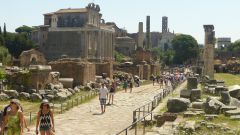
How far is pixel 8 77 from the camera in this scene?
27.0 m

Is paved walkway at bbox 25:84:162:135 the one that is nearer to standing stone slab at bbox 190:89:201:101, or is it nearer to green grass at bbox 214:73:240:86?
standing stone slab at bbox 190:89:201:101

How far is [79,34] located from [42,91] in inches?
2748

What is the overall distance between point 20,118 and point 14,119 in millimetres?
466

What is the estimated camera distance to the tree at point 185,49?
390 ft

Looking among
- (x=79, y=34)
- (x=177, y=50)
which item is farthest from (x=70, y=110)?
(x=177, y=50)

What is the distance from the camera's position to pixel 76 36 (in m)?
96.2

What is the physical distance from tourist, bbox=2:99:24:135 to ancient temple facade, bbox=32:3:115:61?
79.7 metres

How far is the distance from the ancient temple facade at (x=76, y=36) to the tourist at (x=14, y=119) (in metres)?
79.7

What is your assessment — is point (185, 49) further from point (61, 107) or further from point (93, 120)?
point (93, 120)

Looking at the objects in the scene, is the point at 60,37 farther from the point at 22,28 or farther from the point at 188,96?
the point at 188,96

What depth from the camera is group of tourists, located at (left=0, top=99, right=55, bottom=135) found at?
1057 centimetres

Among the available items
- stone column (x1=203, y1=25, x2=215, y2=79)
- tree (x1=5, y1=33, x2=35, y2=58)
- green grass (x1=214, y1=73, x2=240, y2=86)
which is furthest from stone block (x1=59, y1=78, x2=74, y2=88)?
tree (x1=5, y1=33, x2=35, y2=58)

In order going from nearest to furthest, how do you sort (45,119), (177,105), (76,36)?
(45,119) → (177,105) → (76,36)

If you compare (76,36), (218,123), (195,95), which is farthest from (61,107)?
(76,36)
